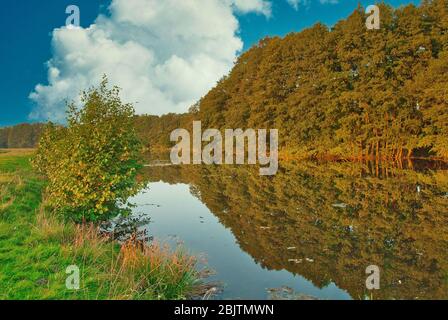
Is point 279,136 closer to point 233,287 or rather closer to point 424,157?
point 424,157

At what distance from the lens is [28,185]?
1655 cm

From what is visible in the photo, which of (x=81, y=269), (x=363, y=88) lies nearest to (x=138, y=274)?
(x=81, y=269)

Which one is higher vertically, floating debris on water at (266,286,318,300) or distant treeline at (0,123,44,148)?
distant treeline at (0,123,44,148)

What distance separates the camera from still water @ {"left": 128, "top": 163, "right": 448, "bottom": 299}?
23.5 ft

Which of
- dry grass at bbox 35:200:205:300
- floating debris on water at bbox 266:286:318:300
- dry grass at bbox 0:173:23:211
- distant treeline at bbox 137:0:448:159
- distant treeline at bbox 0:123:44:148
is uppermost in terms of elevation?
distant treeline at bbox 0:123:44:148

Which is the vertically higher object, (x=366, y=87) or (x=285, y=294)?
(x=366, y=87)

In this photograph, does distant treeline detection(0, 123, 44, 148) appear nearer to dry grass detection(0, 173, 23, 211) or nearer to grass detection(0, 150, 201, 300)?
dry grass detection(0, 173, 23, 211)

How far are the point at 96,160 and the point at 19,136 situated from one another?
5842 inches

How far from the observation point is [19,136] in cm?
14025

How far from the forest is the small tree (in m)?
29.0

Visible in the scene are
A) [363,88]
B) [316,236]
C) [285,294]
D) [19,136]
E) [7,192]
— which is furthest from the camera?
[19,136]

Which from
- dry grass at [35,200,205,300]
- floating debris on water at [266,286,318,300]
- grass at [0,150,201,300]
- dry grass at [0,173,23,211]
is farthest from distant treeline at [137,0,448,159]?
dry grass at [0,173,23,211]

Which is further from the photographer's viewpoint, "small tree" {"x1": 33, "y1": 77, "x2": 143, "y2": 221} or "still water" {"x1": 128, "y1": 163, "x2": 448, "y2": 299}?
"small tree" {"x1": 33, "y1": 77, "x2": 143, "y2": 221}

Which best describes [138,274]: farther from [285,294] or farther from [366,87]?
[366,87]
